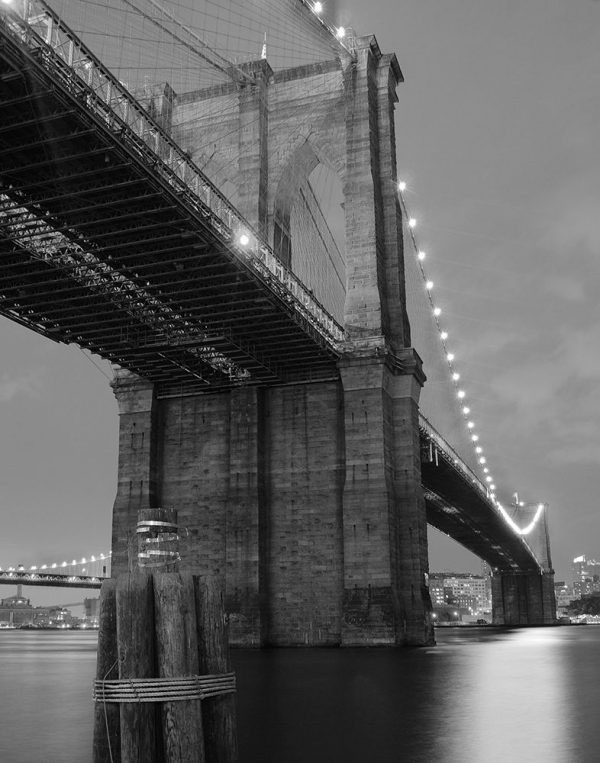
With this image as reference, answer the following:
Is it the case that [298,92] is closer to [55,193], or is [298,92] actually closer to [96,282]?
[96,282]

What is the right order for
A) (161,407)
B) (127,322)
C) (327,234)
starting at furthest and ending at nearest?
(327,234) → (161,407) → (127,322)

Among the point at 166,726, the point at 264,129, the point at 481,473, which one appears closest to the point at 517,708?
the point at 166,726

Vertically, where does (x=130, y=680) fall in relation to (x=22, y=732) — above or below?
above

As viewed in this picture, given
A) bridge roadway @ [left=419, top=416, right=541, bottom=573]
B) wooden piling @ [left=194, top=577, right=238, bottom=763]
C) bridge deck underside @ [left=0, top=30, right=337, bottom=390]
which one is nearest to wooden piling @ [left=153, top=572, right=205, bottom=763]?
wooden piling @ [left=194, top=577, right=238, bottom=763]

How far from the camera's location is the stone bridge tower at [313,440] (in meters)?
36.8

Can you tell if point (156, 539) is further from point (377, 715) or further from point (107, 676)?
point (377, 715)

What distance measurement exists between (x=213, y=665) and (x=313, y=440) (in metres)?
32.1

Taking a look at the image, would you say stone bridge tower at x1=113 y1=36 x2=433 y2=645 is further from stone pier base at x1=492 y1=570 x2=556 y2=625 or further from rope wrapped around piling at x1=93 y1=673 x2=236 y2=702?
stone pier base at x1=492 y1=570 x2=556 y2=625

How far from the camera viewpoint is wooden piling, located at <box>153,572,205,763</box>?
6.60 meters

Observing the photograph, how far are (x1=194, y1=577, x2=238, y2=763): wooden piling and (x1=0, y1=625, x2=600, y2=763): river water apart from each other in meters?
1.96

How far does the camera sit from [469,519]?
290ft

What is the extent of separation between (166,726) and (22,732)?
18.5ft

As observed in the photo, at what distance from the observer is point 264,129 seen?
44.9 m

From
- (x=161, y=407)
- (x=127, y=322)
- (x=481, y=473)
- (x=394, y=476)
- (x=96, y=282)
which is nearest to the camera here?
(x=96, y=282)
